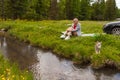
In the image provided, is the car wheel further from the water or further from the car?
the water

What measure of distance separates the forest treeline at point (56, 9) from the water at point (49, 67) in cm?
3103

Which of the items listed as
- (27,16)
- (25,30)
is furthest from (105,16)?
(25,30)

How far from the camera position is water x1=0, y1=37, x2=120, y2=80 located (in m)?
11.9

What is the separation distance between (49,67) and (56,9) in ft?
178

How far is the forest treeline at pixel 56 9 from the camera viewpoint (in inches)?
1942

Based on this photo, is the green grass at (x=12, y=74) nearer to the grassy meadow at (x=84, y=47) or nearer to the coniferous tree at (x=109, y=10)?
the grassy meadow at (x=84, y=47)

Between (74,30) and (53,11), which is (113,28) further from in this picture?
(53,11)

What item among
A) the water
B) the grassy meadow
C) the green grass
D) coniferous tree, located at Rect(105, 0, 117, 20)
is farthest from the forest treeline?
the green grass

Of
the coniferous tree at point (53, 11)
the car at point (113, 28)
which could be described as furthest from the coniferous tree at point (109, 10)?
the car at point (113, 28)

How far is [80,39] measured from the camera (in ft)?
54.9

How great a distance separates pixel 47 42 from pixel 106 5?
63.2 m

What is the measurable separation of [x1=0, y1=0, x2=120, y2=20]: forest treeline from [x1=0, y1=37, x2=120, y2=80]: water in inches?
→ 1222

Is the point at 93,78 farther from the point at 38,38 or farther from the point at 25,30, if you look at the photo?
the point at 25,30

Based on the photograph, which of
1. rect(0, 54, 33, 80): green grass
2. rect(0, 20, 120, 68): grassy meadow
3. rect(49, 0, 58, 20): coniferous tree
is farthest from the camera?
→ rect(49, 0, 58, 20): coniferous tree
